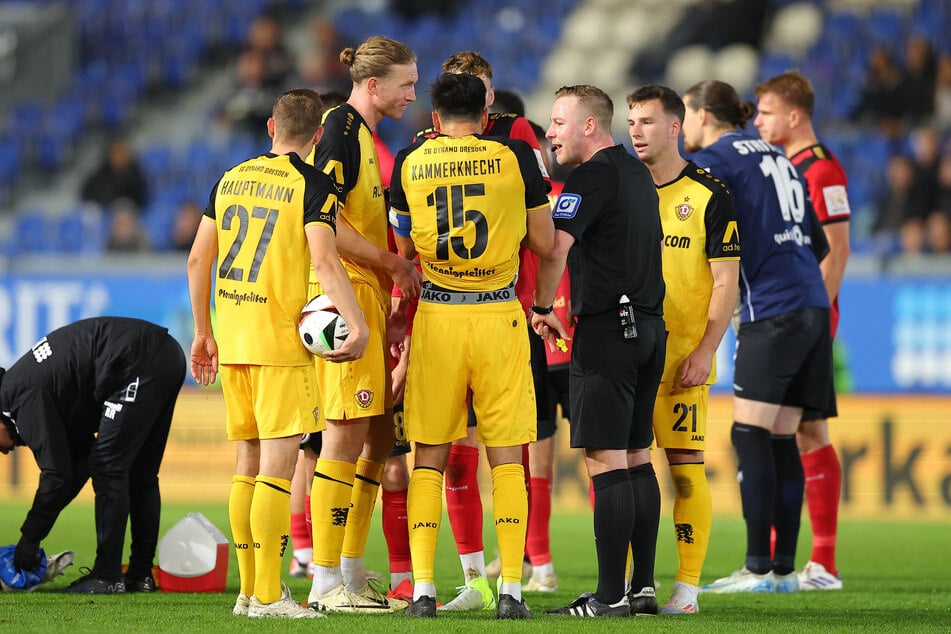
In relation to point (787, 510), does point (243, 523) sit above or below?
above

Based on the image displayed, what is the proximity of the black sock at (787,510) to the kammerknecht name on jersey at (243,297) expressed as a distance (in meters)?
3.44

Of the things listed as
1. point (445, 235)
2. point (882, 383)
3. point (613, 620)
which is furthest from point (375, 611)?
point (882, 383)

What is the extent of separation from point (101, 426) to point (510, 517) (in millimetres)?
2404

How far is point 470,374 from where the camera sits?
603cm

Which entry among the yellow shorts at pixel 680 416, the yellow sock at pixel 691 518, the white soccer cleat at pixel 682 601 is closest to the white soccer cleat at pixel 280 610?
the white soccer cleat at pixel 682 601

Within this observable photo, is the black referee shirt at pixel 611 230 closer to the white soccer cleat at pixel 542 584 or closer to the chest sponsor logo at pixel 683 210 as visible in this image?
the chest sponsor logo at pixel 683 210

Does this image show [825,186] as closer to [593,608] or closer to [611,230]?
[611,230]

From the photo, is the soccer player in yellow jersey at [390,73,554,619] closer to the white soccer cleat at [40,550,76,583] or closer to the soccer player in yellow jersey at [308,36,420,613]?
the soccer player in yellow jersey at [308,36,420,613]

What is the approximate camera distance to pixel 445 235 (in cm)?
596

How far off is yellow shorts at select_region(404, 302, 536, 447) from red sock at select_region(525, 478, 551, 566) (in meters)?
1.69

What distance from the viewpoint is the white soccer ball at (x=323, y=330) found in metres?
5.85

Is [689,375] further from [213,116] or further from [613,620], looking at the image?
[213,116]

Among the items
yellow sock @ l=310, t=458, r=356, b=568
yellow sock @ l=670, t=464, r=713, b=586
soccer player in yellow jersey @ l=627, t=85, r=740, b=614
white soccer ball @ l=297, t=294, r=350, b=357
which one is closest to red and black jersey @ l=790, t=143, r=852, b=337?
soccer player in yellow jersey @ l=627, t=85, r=740, b=614

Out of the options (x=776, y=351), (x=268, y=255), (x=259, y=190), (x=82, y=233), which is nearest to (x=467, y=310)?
(x=268, y=255)
